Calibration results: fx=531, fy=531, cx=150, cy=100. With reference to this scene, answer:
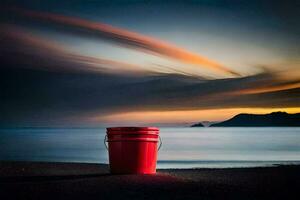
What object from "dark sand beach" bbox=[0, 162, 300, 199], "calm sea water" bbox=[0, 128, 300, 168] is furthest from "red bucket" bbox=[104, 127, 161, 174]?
"calm sea water" bbox=[0, 128, 300, 168]

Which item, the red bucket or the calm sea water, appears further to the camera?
the calm sea water

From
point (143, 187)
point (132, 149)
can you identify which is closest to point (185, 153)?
point (132, 149)

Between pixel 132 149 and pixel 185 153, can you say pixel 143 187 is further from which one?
pixel 185 153

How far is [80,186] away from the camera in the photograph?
23.7 feet

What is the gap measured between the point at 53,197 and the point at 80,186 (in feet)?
3.36

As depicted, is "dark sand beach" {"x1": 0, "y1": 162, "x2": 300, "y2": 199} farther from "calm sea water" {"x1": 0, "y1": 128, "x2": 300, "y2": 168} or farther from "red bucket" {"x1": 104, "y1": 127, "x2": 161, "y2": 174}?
"calm sea water" {"x1": 0, "y1": 128, "x2": 300, "y2": 168}

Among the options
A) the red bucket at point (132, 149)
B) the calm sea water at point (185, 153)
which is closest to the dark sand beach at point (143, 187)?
the red bucket at point (132, 149)

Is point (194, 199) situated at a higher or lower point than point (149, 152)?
lower

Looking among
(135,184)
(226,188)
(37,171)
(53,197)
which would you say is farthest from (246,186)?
(37,171)

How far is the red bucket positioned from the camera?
29.0ft

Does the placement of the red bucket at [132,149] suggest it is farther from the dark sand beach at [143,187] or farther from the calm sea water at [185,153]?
the calm sea water at [185,153]

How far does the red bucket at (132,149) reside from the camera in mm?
8844

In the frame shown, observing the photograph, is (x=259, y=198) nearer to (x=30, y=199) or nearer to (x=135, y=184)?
(x=135, y=184)

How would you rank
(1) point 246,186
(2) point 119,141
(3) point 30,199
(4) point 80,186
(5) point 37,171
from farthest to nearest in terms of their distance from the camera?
(5) point 37,171, (2) point 119,141, (1) point 246,186, (4) point 80,186, (3) point 30,199
